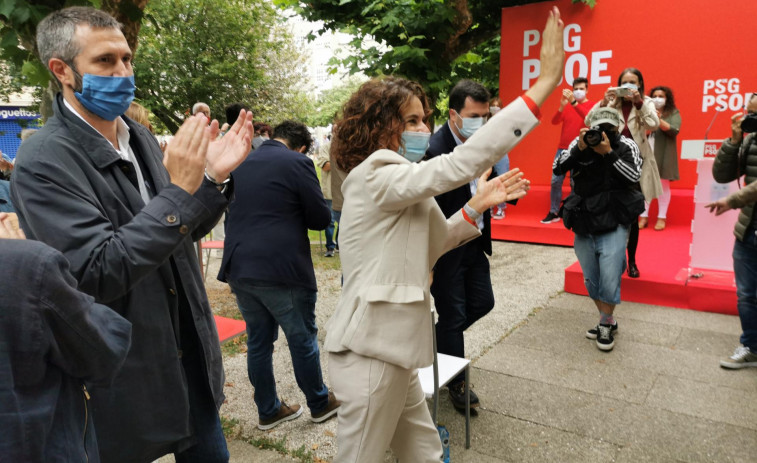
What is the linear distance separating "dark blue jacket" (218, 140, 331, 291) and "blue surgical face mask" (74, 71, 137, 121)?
5.08ft

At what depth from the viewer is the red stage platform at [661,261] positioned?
5.32 metres

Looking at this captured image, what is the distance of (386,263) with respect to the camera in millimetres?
1929

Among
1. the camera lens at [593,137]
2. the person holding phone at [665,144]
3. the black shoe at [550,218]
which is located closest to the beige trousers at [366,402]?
the camera lens at [593,137]

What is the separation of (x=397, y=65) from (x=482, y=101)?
6.04 meters

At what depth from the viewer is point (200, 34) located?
671 inches

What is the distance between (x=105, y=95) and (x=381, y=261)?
107 cm

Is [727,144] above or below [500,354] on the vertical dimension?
above

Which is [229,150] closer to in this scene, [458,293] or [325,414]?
[458,293]

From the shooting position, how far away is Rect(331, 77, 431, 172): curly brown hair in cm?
210

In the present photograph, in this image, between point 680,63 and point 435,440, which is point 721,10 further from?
point 435,440

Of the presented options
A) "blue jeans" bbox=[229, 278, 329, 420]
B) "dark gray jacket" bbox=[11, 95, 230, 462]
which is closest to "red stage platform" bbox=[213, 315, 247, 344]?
"blue jeans" bbox=[229, 278, 329, 420]

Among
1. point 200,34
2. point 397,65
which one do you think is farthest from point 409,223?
point 200,34

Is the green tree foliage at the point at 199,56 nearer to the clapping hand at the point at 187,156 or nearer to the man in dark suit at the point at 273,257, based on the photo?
the man in dark suit at the point at 273,257

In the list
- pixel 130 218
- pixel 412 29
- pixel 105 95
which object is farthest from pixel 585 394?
pixel 412 29
